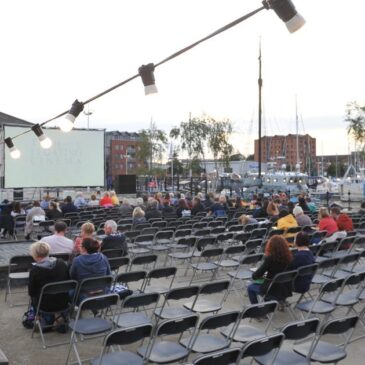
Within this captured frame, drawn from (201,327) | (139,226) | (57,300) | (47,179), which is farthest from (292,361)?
(47,179)

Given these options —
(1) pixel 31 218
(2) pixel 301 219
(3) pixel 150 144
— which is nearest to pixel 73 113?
(2) pixel 301 219

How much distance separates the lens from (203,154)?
3731cm

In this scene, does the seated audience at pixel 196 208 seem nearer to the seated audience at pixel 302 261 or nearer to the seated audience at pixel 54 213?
the seated audience at pixel 54 213

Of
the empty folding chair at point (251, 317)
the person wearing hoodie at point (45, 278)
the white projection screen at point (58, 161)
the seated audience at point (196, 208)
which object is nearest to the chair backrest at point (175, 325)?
the empty folding chair at point (251, 317)

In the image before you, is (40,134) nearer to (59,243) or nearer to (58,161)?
(59,243)

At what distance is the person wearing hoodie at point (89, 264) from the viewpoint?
5.60 metres

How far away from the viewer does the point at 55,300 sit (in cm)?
524

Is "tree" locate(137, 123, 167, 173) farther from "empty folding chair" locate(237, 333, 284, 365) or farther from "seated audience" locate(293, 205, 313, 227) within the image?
"empty folding chair" locate(237, 333, 284, 365)

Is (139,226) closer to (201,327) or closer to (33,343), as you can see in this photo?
(33,343)

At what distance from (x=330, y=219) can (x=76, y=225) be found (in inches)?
259

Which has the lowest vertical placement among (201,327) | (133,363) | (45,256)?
(133,363)

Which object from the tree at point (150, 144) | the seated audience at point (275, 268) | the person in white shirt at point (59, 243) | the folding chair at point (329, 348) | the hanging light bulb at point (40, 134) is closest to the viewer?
the folding chair at point (329, 348)

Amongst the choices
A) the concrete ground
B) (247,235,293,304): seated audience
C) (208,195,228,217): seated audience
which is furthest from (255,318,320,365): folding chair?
(208,195,228,217): seated audience

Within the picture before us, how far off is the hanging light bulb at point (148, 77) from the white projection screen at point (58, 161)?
58.2 feet
